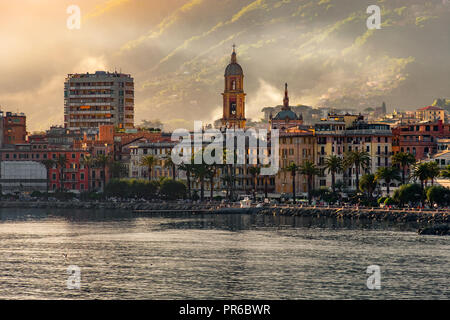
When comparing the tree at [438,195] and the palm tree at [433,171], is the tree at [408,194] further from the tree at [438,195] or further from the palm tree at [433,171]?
the tree at [438,195]

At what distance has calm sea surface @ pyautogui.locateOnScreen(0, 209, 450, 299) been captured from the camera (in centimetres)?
9006

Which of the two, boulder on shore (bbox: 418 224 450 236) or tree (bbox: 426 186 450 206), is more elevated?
tree (bbox: 426 186 450 206)

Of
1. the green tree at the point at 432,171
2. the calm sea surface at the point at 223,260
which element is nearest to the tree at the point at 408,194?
the green tree at the point at 432,171

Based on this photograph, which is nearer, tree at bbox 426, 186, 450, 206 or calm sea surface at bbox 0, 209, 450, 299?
calm sea surface at bbox 0, 209, 450, 299

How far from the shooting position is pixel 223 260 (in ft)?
370

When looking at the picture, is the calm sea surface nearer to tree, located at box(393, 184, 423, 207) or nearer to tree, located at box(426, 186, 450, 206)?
tree, located at box(393, 184, 423, 207)

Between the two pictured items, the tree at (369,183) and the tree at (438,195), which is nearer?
the tree at (438,195)

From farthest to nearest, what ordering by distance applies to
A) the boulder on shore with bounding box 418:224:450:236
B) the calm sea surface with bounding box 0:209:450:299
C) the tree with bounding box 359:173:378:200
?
the tree with bounding box 359:173:378:200 < the boulder on shore with bounding box 418:224:450:236 < the calm sea surface with bounding box 0:209:450:299

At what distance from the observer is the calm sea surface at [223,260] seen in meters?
90.1

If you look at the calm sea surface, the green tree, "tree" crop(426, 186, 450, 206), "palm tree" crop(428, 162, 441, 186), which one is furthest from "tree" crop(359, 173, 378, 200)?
the calm sea surface

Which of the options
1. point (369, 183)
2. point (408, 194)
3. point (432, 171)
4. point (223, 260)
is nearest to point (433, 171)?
point (432, 171)

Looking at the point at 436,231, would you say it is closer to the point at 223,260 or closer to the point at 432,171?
the point at 432,171
